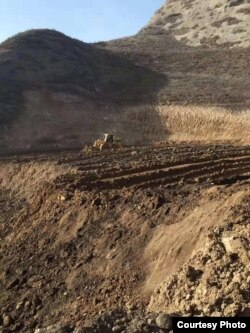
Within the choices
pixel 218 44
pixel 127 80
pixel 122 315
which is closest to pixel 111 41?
pixel 218 44

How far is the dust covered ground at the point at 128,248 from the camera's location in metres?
6.48

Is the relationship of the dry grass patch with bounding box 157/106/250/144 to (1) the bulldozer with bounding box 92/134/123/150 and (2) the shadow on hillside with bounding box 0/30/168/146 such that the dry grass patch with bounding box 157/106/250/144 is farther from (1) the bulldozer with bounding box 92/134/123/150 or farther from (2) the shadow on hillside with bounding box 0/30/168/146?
(1) the bulldozer with bounding box 92/134/123/150

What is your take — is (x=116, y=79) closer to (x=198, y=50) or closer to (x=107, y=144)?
(x=198, y=50)

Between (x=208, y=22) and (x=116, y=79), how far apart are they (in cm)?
1219

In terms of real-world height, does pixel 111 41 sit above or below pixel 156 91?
above

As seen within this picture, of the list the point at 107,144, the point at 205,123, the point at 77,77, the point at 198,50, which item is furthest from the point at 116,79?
the point at 107,144

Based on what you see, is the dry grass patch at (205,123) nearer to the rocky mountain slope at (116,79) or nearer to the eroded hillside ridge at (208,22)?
the rocky mountain slope at (116,79)

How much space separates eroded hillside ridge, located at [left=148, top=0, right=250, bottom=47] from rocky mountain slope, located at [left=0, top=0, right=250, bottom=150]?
0.08 metres

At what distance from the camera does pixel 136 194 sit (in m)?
10.5

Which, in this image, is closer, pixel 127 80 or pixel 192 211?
pixel 192 211

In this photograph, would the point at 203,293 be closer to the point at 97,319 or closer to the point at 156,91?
the point at 97,319

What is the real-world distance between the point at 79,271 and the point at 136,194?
7.00 ft

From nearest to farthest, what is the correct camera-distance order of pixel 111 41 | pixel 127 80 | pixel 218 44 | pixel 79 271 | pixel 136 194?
pixel 79 271, pixel 136 194, pixel 127 80, pixel 218 44, pixel 111 41

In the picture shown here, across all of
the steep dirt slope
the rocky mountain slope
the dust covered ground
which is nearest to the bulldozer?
the rocky mountain slope
